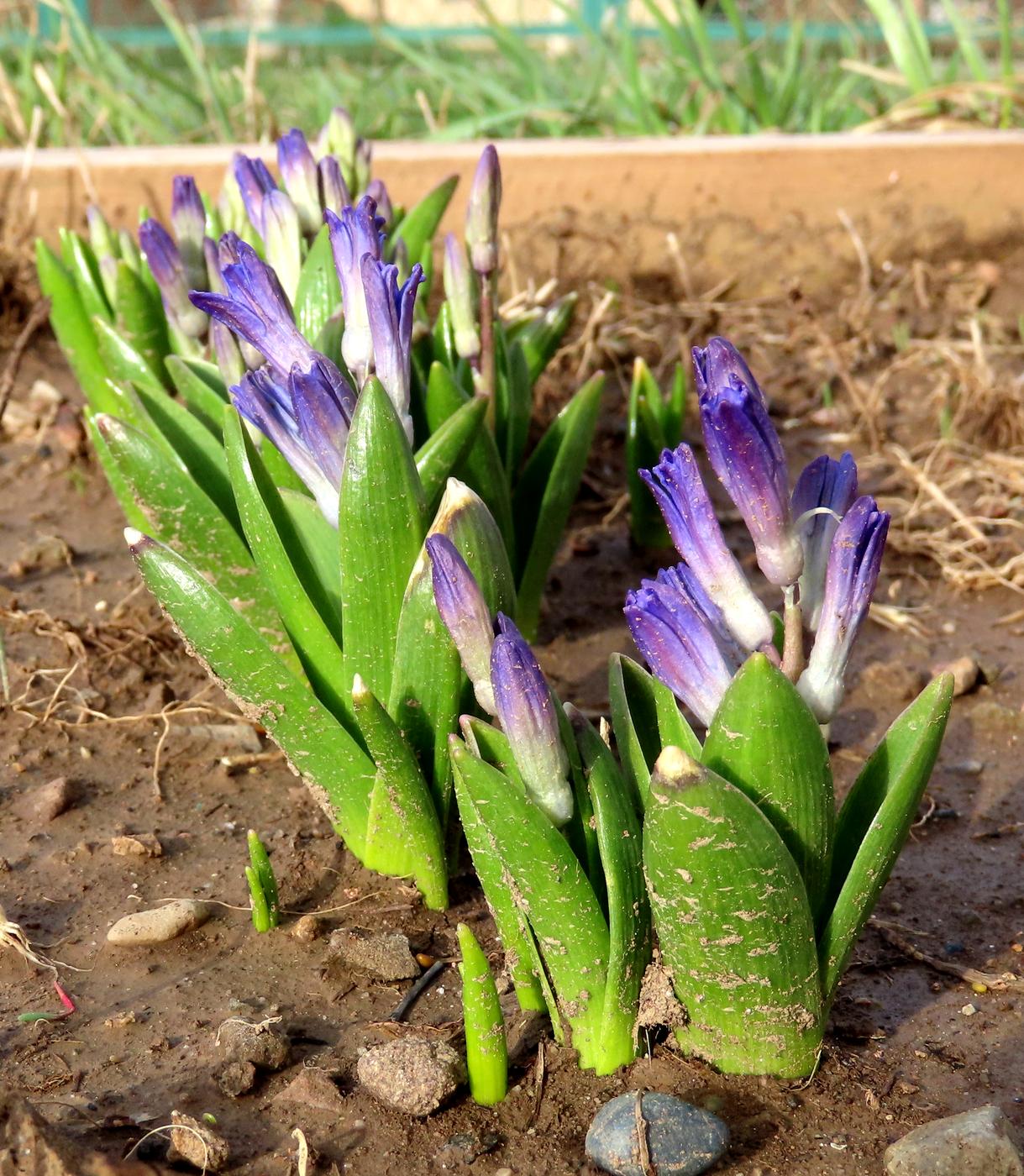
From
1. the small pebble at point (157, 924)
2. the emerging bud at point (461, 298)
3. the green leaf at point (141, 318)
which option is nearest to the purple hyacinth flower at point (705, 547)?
the small pebble at point (157, 924)

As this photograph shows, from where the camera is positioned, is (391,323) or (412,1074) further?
(391,323)

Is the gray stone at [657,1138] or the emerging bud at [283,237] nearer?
the gray stone at [657,1138]

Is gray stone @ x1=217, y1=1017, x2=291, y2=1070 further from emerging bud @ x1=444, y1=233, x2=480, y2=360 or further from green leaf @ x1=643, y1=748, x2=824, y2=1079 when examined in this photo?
emerging bud @ x1=444, y1=233, x2=480, y2=360

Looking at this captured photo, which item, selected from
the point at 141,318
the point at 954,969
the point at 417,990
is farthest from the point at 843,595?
the point at 141,318

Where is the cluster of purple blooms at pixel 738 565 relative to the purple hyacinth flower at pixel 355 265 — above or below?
below

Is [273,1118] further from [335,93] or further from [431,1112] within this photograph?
[335,93]

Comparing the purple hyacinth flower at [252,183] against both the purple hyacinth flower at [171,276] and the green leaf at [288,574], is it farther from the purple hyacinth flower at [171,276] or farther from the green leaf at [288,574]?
the green leaf at [288,574]

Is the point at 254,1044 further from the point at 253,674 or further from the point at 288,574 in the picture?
the point at 288,574
